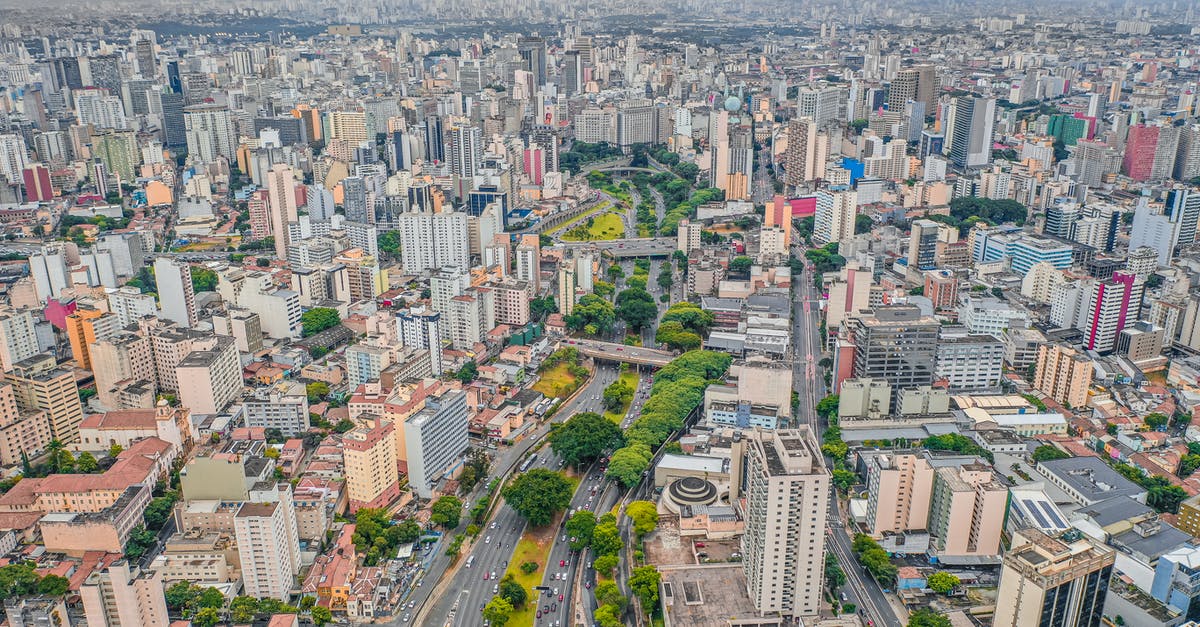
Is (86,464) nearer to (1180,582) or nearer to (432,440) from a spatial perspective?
(432,440)

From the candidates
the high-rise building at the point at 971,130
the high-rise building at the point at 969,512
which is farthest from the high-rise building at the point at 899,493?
the high-rise building at the point at 971,130

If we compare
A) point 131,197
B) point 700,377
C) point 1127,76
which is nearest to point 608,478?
point 700,377

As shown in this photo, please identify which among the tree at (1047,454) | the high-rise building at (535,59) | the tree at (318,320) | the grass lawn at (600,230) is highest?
the high-rise building at (535,59)

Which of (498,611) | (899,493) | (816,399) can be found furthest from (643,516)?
(816,399)

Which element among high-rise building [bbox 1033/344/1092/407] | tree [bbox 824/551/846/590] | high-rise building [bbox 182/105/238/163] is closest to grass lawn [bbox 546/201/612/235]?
high-rise building [bbox 1033/344/1092/407]

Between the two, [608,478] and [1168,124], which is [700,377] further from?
[1168,124]

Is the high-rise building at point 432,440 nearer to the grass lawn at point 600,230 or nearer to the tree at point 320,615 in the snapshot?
the tree at point 320,615
